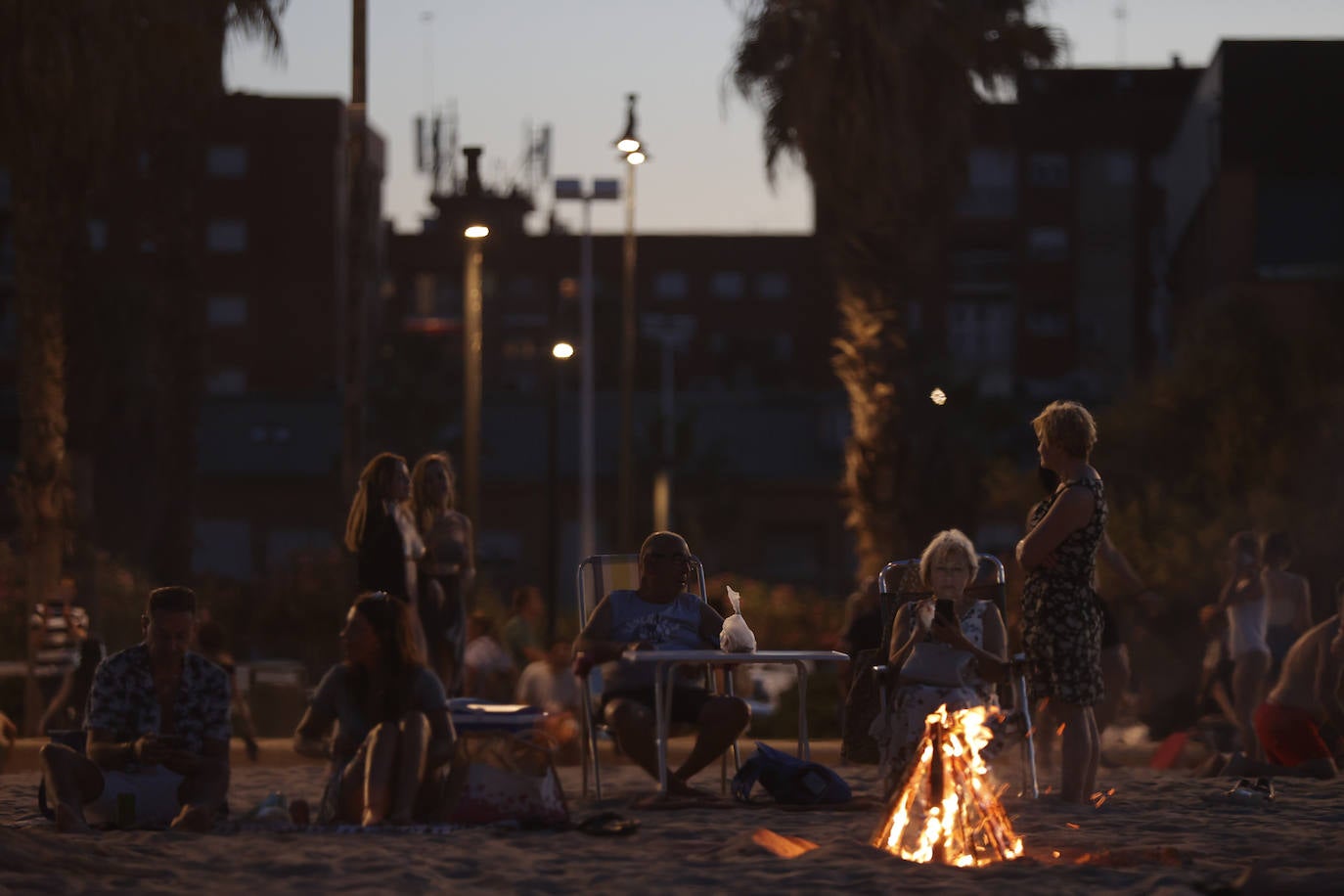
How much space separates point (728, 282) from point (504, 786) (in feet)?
233

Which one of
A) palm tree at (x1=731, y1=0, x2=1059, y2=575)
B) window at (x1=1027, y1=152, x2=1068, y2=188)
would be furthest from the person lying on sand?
window at (x1=1027, y1=152, x2=1068, y2=188)

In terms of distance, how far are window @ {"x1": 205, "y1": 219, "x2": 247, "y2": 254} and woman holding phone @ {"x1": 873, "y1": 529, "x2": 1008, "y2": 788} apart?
58887 mm

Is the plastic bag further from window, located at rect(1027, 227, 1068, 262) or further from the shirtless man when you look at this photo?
window, located at rect(1027, 227, 1068, 262)

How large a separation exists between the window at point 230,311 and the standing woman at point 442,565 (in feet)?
184

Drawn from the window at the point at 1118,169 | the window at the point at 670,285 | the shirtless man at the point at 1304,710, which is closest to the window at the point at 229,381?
the window at the point at 670,285

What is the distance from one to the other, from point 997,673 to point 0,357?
2252 inches

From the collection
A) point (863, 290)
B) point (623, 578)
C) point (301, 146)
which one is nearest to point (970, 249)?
point (301, 146)

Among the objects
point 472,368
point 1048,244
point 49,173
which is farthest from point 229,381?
point 49,173

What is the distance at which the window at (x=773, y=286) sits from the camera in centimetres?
7856

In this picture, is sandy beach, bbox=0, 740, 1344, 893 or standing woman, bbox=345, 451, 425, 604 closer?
sandy beach, bbox=0, 740, 1344, 893

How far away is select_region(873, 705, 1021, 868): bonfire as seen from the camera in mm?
7312

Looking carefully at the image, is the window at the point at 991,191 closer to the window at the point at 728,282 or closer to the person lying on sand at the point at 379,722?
the window at the point at 728,282

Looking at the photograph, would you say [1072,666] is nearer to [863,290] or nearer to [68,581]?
[68,581]

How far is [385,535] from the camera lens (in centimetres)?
1039
